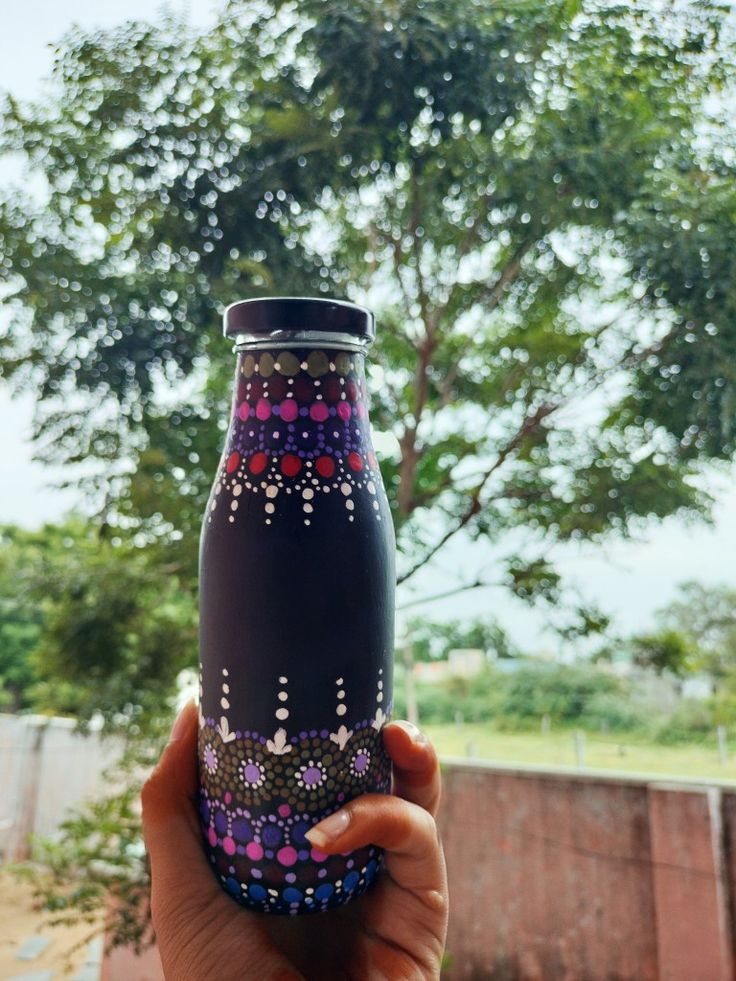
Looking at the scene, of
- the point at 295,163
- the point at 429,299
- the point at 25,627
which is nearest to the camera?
the point at 295,163

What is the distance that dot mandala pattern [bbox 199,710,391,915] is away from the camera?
50 centimetres

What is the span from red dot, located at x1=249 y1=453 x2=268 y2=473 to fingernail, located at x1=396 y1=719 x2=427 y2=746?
8.0 inches

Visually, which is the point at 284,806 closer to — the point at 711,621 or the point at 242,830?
the point at 242,830

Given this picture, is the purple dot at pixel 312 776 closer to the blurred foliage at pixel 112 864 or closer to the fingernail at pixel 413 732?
the fingernail at pixel 413 732

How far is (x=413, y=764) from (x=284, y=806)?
4.3 inches

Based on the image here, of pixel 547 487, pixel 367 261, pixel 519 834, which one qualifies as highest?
pixel 367 261

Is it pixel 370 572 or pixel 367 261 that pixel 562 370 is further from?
pixel 370 572

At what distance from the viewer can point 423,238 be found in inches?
73.3

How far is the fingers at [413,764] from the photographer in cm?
56

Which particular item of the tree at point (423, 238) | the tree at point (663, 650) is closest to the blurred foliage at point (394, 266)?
the tree at point (423, 238)

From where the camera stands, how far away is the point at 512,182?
163cm

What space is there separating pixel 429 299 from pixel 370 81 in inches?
19.6

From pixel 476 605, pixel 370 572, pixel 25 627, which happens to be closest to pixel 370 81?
pixel 476 605

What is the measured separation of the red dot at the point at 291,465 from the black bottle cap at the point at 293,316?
0.28ft
